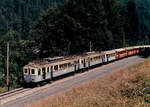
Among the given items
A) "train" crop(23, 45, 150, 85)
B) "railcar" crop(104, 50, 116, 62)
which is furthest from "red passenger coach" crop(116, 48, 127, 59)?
"railcar" crop(104, 50, 116, 62)

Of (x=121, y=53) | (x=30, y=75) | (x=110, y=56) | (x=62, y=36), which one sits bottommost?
(x=30, y=75)

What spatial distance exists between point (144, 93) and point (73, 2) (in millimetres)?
54335

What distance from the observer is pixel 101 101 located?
14.4m

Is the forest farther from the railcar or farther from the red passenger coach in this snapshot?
the railcar

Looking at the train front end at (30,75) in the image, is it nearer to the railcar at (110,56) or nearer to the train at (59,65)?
the train at (59,65)

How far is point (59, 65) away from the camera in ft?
107

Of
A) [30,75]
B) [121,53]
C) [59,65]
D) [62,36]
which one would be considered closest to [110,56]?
[121,53]

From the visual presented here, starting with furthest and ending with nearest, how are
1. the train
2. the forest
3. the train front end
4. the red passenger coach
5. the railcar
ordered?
the forest, the red passenger coach, the railcar, the train, the train front end

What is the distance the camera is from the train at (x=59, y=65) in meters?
28.8

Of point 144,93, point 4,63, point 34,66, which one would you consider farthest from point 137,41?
point 144,93

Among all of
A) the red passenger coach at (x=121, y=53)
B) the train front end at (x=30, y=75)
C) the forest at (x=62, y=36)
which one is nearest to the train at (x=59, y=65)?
the train front end at (x=30, y=75)

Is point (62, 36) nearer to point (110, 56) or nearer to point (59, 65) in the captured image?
point (110, 56)

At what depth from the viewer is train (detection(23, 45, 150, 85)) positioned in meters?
28.8

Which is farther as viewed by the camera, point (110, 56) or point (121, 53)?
point (121, 53)
